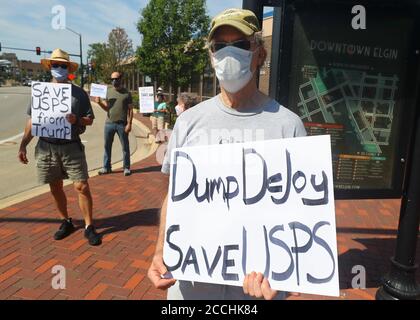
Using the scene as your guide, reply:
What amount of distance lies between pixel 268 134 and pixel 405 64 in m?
1.74

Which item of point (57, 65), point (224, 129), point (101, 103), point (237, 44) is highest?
point (57, 65)

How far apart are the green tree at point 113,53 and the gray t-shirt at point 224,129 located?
4430 centimetres

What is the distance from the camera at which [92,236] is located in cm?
406

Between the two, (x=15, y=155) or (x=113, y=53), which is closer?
(x=15, y=155)

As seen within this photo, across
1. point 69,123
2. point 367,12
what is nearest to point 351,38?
point 367,12

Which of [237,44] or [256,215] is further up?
[237,44]

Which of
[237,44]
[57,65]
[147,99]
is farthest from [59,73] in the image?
[147,99]

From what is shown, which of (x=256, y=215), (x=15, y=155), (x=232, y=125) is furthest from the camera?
(x=15, y=155)

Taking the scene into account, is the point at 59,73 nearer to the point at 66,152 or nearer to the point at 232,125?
the point at 66,152

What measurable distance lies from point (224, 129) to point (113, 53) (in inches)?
1807

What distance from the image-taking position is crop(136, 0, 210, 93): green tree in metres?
19.7

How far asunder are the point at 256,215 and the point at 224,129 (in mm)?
437

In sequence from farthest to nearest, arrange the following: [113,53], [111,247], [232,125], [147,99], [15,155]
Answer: [113,53], [147,99], [15,155], [111,247], [232,125]

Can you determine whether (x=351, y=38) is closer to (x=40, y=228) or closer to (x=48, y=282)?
(x=48, y=282)
